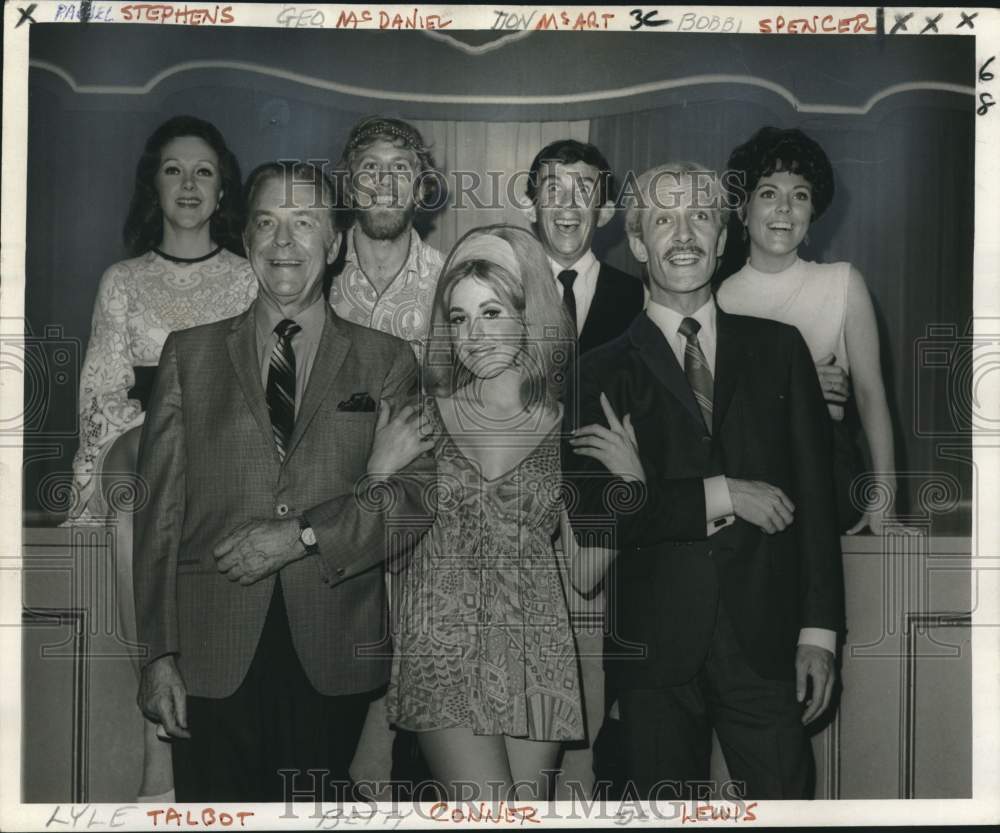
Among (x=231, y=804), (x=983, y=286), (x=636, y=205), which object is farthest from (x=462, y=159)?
(x=231, y=804)

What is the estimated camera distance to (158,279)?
4.10 m

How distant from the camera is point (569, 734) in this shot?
407 centimetres

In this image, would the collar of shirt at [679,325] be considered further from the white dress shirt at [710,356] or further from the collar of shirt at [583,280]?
the collar of shirt at [583,280]

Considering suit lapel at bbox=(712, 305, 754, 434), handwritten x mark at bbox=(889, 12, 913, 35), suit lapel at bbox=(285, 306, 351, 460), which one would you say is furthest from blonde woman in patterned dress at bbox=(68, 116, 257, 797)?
handwritten x mark at bbox=(889, 12, 913, 35)

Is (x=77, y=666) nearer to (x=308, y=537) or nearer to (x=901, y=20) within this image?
(x=308, y=537)

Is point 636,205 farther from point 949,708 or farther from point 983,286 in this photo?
point 949,708

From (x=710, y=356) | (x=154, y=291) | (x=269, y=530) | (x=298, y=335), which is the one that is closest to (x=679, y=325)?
(x=710, y=356)

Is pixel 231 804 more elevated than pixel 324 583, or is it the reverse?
pixel 324 583

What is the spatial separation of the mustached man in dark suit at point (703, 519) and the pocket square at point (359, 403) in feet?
2.31

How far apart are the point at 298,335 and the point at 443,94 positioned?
992 mm

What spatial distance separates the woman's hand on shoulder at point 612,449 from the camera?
407 cm

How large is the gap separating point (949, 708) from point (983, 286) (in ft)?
5.01

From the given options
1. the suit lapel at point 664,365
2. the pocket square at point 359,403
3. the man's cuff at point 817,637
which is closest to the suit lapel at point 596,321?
the suit lapel at point 664,365

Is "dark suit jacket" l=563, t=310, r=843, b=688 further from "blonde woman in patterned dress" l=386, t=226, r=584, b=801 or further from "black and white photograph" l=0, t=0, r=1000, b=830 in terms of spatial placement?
"blonde woman in patterned dress" l=386, t=226, r=584, b=801
